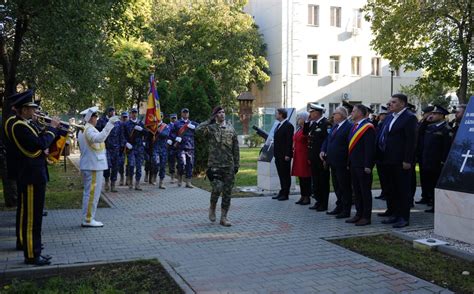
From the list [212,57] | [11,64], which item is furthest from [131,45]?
[11,64]

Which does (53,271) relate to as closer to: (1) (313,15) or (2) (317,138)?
(2) (317,138)

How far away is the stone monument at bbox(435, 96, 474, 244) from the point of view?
22.8 ft

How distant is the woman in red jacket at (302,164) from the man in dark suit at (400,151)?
2387 millimetres

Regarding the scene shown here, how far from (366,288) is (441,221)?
2.76 m

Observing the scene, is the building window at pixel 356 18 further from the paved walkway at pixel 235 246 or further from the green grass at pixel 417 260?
the green grass at pixel 417 260

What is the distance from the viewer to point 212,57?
118ft

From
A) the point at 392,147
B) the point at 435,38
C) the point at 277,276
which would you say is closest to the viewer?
the point at 277,276

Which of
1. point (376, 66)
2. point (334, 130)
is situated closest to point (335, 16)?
point (376, 66)

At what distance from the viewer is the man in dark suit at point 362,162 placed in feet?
27.9

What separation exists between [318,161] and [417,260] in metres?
4.05

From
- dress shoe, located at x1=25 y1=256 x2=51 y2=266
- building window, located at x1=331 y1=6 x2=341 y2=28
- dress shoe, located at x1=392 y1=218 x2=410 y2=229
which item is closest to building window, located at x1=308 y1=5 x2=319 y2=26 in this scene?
building window, located at x1=331 y1=6 x2=341 y2=28

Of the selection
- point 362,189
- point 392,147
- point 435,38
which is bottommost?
point 362,189

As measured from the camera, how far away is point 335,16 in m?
39.0

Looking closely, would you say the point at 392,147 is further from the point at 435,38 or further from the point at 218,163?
the point at 435,38
